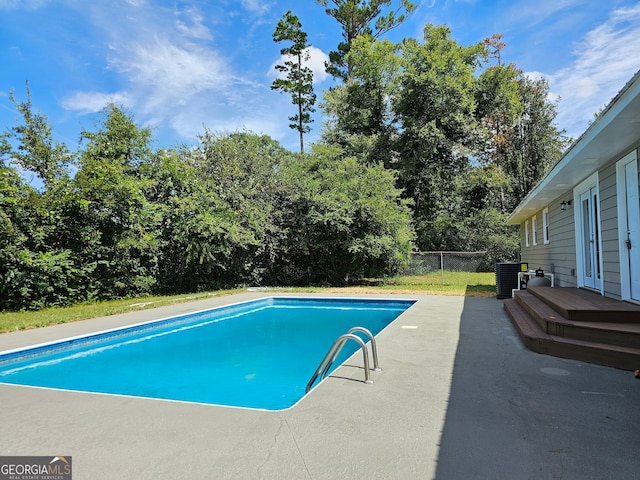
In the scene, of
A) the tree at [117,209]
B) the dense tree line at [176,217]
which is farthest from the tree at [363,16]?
the tree at [117,209]

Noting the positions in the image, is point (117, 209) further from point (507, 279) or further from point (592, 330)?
point (592, 330)

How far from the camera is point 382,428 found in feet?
8.96

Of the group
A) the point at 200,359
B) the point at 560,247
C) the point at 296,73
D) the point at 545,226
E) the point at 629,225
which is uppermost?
the point at 296,73

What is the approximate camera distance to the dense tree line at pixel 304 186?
1053 centimetres

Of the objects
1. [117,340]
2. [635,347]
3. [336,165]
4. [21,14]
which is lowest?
[117,340]

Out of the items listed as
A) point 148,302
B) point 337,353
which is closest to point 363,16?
point 148,302

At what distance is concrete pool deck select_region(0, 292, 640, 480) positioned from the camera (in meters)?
2.20

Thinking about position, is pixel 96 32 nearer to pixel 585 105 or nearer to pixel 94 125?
pixel 94 125

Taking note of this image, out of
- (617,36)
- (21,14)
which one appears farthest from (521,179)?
(21,14)

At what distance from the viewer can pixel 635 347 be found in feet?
13.4

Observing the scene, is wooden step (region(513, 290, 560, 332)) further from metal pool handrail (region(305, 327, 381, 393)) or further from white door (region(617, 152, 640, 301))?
metal pool handrail (region(305, 327, 381, 393))

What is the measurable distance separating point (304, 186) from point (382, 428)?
498 inches

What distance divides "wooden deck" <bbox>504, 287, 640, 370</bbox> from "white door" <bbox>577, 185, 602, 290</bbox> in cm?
124

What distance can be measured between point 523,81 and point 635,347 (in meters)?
21.1
